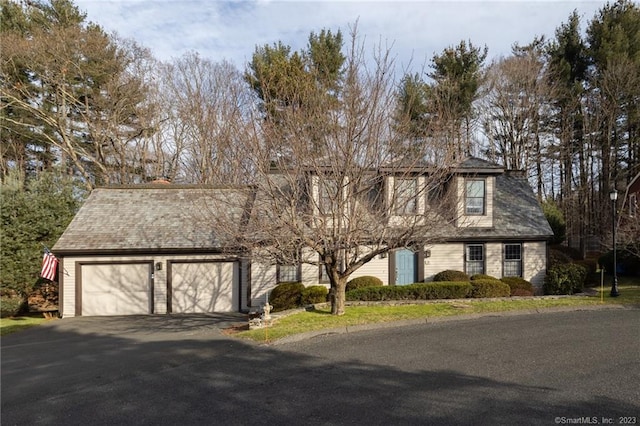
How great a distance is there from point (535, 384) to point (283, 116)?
851 centimetres

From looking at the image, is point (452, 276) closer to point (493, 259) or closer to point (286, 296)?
point (493, 259)

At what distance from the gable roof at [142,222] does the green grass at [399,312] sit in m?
5.10

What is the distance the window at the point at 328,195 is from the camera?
10672 mm

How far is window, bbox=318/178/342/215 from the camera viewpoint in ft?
35.0

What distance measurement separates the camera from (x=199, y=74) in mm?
28062

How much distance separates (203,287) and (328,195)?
28.0ft

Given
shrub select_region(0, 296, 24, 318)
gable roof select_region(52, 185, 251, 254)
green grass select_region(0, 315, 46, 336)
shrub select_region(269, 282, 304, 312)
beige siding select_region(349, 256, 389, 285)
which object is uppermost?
gable roof select_region(52, 185, 251, 254)

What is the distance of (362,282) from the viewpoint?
16.0 metres

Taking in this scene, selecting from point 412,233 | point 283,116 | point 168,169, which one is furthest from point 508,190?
point 168,169

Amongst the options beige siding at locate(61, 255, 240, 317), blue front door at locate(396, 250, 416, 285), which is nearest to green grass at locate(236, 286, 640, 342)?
blue front door at locate(396, 250, 416, 285)

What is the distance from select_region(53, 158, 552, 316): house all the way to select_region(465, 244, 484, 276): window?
0.04m

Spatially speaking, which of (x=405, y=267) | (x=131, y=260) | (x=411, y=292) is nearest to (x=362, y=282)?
→ (x=411, y=292)

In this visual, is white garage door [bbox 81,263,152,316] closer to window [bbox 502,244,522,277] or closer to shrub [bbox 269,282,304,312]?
shrub [bbox 269,282,304,312]

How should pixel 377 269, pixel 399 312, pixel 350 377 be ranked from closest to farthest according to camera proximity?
pixel 350 377 < pixel 399 312 < pixel 377 269
